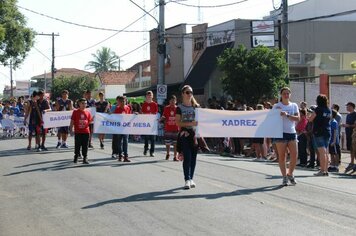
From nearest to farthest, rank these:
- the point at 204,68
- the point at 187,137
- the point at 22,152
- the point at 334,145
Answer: the point at 187,137, the point at 334,145, the point at 22,152, the point at 204,68

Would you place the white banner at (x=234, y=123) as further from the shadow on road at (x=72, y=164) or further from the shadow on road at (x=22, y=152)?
the shadow on road at (x=22, y=152)

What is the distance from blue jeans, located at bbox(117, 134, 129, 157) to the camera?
14158 millimetres

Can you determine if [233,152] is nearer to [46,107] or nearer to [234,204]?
[46,107]

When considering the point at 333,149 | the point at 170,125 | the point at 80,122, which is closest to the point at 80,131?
the point at 80,122

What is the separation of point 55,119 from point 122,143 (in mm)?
3850

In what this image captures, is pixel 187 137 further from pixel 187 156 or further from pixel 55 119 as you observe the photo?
pixel 55 119

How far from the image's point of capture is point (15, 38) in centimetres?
4166

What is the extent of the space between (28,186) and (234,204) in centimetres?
434

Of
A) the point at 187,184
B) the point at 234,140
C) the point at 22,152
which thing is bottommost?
the point at 187,184

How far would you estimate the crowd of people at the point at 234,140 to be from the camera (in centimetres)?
995

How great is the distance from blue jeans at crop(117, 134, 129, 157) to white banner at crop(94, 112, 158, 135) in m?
0.39

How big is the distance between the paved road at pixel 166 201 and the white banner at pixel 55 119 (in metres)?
3.98

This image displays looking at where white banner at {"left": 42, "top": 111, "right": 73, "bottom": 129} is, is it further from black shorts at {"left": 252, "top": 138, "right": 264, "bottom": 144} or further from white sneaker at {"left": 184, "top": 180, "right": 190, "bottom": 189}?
white sneaker at {"left": 184, "top": 180, "right": 190, "bottom": 189}

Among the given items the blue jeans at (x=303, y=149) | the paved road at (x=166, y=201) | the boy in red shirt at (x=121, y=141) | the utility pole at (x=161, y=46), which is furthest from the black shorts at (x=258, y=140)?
the utility pole at (x=161, y=46)
